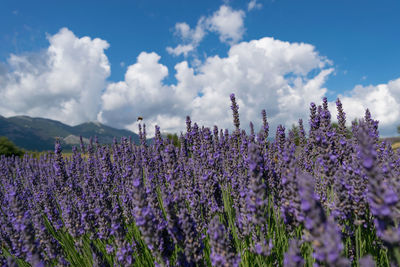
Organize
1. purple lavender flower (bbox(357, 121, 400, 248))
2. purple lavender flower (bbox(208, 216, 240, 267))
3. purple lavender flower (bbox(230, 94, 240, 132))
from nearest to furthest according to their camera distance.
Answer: purple lavender flower (bbox(357, 121, 400, 248))
purple lavender flower (bbox(208, 216, 240, 267))
purple lavender flower (bbox(230, 94, 240, 132))

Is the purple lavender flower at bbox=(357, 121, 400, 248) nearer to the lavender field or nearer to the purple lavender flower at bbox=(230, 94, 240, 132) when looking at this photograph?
the lavender field

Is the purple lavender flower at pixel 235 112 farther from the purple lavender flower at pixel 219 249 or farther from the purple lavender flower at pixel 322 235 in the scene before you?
the purple lavender flower at pixel 322 235

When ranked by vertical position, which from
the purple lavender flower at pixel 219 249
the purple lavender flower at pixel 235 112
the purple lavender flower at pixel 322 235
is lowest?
the purple lavender flower at pixel 219 249

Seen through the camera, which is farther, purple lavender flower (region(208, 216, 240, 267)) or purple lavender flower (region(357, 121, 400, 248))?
purple lavender flower (region(208, 216, 240, 267))

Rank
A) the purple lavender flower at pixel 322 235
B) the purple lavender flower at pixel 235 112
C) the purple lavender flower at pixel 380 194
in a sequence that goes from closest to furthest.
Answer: the purple lavender flower at pixel 322 235 → the purple lavender flower at pixel 380 194 → the purple lavender flower at pixel 235 112

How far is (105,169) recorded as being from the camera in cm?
615

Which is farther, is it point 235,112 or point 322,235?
point 235,112

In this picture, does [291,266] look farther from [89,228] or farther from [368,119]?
[368,119]

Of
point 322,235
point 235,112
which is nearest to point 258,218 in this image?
point 322,235

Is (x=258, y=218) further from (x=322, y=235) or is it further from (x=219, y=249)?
(x=322, y=235)

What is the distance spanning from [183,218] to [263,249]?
0.86m

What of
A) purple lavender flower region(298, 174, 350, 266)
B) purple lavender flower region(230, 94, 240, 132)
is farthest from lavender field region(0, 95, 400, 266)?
purple lavender flower region(230, 94, 240, 132)

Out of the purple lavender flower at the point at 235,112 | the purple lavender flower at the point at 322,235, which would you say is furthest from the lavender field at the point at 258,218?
the purple lavender flower at the point at 235,112

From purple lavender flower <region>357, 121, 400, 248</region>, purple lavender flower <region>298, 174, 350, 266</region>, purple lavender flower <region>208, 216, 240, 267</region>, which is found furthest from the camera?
purple lavender flower <region>208, 216, 240, 267</region>
